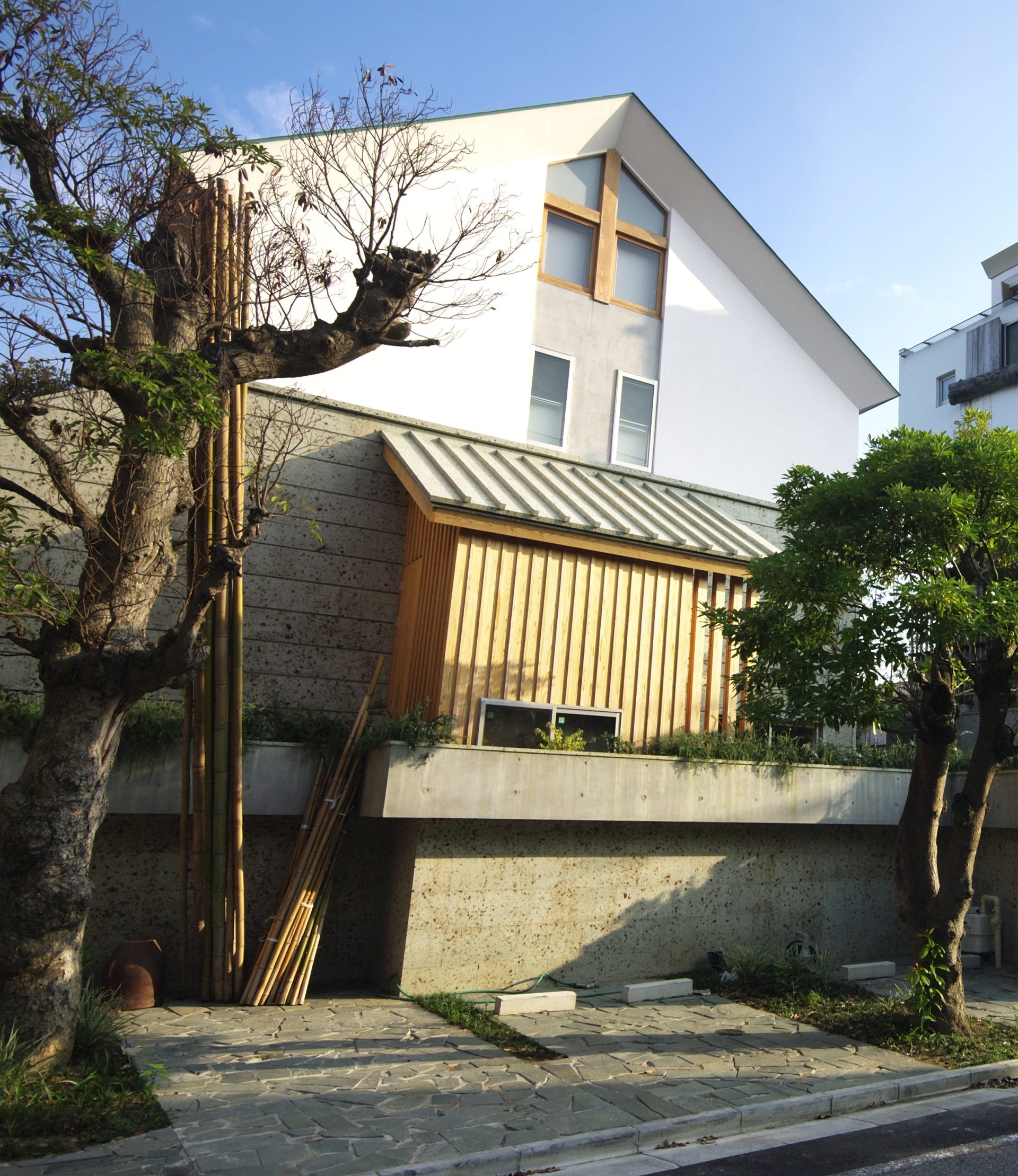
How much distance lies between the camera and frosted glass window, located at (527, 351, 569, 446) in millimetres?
14094

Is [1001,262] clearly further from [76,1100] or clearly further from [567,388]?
[76,1100]

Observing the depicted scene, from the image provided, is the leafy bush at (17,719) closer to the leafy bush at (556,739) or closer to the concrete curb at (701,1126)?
the leafy bush at (556,739)

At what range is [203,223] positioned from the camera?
27.3 feet

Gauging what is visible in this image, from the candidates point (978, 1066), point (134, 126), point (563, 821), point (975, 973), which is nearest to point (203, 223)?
point (134, 126)

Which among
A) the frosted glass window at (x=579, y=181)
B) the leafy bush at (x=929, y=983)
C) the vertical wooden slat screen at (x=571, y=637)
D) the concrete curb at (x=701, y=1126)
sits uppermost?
the frosted glass window at (x=579, y=181)

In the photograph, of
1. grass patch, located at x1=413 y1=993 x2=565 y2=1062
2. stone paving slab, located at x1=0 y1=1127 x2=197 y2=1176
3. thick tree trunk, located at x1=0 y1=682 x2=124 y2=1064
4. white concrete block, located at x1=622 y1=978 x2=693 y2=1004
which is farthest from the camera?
white concrete block, located at x1=622 y1=978 x2=693 y2=1004

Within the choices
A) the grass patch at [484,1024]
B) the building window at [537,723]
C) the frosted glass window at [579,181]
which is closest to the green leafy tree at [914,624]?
the building window at [537,723]

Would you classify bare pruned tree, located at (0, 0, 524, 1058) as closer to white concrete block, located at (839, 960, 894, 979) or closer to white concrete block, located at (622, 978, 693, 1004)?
white concrete block, located at (622, 978, 693, 1004)

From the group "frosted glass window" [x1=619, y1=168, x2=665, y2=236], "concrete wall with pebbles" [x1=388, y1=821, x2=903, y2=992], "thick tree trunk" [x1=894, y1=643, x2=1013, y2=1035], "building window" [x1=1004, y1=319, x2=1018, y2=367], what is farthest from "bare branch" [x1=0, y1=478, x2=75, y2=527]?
"building window" [x1=1004, y1=319, x2=1018, y2=367]

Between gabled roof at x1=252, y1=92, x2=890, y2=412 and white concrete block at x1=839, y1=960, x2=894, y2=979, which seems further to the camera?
gabled roof at x1=252, y1=92, x2=890, y2=412

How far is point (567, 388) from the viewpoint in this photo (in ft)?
47.1

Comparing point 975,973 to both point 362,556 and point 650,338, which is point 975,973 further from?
point 650,338

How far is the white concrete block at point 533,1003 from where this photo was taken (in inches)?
343

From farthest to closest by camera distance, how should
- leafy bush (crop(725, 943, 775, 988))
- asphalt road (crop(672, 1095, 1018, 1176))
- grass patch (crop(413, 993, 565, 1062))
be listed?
leafy bush (crop(725, 943, 775, 988)) → grass patch (crop(413, 993, 565, 1062)) → asphalt road (crop(672, 1095, 1018, 1176))
